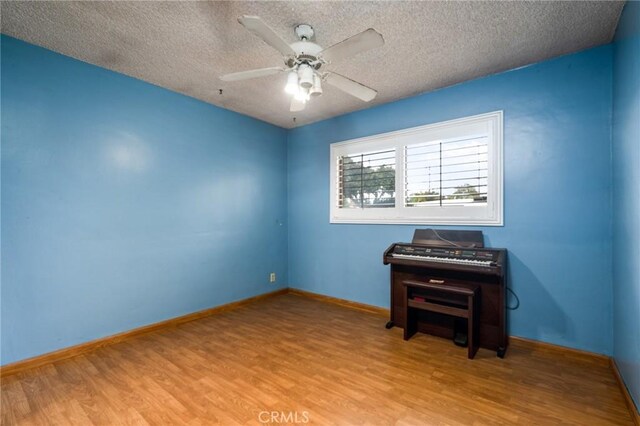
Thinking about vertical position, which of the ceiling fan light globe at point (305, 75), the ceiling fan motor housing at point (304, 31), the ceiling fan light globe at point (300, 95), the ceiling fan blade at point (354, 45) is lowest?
the ceiling fan light globe at point (300, 95)

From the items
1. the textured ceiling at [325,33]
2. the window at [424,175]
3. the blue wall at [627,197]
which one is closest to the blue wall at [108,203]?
the textured ceiling at [325,33]

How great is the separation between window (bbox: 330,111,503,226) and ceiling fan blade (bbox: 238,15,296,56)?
200 cm

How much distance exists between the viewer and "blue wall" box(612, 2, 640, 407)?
1630 mm

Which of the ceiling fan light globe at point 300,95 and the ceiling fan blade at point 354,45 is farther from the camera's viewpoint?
the ceiling fan light globe at point 300,95

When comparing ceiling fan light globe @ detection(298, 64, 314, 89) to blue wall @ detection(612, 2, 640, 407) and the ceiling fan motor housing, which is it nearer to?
the ceiling fan motor housing

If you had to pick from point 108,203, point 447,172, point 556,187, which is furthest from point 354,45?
point 108,203

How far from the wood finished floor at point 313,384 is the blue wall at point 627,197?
0.35 metres

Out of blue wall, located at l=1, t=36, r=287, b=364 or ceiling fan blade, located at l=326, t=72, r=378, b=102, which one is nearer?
ceiling fan blade, located at l=326, t=72, r=378, b=102

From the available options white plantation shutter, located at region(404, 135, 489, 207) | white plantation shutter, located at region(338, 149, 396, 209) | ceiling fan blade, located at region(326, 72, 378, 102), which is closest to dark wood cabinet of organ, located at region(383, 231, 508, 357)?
white plantation shutter, located at region(404, 135, 489, 207)

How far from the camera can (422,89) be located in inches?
125

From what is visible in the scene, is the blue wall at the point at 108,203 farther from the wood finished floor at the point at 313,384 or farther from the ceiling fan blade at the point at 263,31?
the ceiling fan blade at the point at 263,31

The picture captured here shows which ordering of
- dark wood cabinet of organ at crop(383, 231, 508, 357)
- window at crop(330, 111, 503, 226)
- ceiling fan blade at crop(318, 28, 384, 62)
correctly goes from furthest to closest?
window at crop(330, 111, 503, 226)
dark wood cabinet of organ at crop(383, 231, 508, 357)
ceiling fan blade at crop(318, 28, 384, 62)

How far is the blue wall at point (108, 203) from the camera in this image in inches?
90.4

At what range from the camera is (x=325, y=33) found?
2.14 meters
